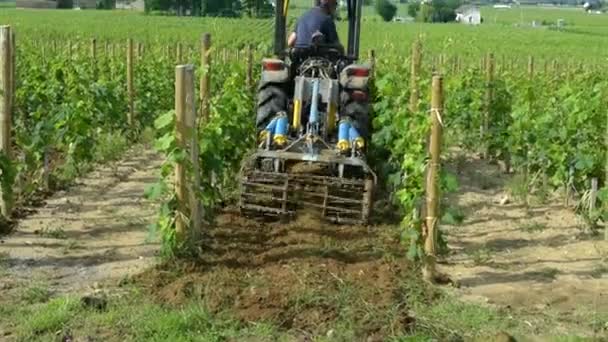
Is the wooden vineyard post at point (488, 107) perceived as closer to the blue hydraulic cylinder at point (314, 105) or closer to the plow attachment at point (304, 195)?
the blue hydraulic cylinder at point (314, 105)

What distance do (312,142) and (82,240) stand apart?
6.96ft

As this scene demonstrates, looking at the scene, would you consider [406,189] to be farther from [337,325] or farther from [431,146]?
[337,325]

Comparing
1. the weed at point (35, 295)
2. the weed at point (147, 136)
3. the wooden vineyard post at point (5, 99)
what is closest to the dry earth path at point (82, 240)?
the weed at point (35, 295)

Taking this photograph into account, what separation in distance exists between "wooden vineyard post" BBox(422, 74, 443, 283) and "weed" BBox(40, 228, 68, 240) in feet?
10.1

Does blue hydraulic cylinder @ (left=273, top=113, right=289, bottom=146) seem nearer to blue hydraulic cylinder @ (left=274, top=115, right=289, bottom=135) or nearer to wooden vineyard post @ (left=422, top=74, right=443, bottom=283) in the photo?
blue hydraulic cylinder @ (left=274, top=115, right=289, bottom=135)

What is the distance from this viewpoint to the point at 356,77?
862 cm

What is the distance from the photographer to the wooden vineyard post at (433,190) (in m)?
6.58

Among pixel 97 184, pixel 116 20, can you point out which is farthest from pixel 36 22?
pixel 97 184

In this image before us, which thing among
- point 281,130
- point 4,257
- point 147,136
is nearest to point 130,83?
point 147,136

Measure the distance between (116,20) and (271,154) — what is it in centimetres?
4036

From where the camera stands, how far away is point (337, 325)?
561 cm

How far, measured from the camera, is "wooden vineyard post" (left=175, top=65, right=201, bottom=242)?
6.71 metres

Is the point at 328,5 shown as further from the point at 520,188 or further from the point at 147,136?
the point at 147,136

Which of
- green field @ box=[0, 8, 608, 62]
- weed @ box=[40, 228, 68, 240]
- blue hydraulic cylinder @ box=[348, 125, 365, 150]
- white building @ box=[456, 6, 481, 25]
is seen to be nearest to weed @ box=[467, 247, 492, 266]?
blue hydraulic cylinder @ box=[348, 125, 365, 150]
